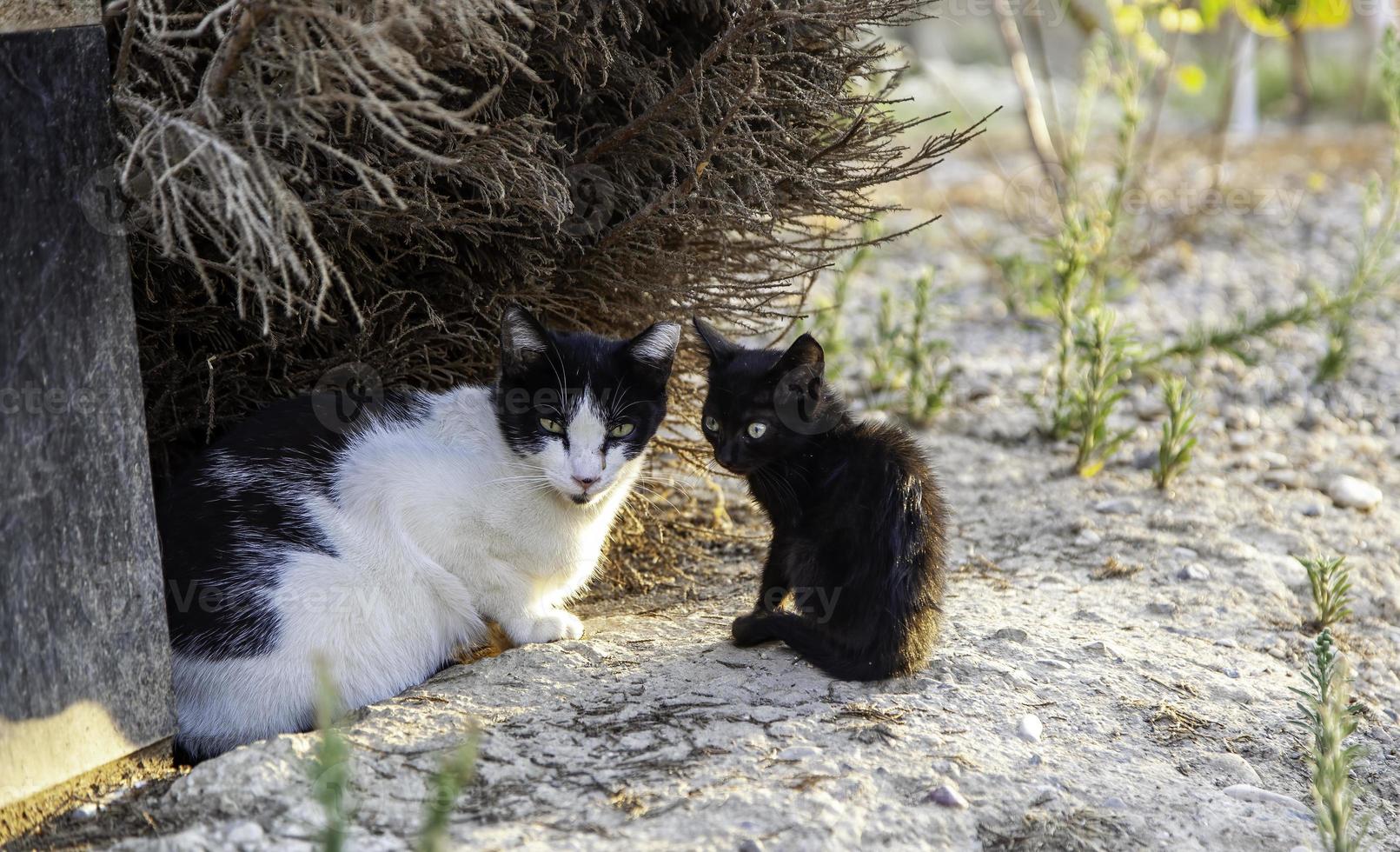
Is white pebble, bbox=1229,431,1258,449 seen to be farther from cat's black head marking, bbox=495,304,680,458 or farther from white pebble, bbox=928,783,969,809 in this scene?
white pebble, bbox=928,783,969,809

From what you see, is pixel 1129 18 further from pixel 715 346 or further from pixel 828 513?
pixel 828 513

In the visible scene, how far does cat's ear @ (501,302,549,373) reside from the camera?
8.89 feet

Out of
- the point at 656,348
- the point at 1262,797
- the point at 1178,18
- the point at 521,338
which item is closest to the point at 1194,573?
the point at 1262,797

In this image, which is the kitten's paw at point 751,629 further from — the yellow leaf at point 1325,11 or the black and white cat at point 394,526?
the yellow leaf at point 1325,11

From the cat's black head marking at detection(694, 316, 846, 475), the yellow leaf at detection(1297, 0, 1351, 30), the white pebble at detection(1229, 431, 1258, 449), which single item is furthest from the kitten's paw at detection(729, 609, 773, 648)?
the yellow leaf at detection(1297, 0, 1351, 30)

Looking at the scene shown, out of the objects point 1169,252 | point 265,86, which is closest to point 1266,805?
point 265,86

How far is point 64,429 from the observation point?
2.14m

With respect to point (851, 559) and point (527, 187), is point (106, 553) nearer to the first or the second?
point (527, 187)

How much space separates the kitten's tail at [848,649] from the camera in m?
2.66

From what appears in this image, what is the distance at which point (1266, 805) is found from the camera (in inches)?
94.4

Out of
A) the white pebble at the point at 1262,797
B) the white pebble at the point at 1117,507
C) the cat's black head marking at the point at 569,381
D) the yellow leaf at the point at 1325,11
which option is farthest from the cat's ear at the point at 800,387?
the yellow leaf at the point at 1325,11

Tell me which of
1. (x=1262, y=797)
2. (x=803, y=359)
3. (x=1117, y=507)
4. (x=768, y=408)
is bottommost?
(x=1262, y=797)

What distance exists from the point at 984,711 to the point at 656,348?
109 cm

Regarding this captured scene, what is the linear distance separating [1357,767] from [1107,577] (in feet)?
3.26
